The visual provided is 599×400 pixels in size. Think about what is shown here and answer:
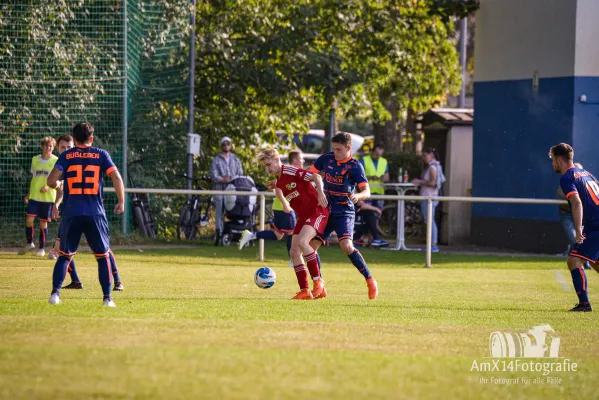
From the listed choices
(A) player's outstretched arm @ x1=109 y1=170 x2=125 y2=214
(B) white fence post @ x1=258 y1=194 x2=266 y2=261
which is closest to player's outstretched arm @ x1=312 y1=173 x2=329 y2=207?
Answer: (A) player's outstretched arm @ x1=109 y1=170 x2=125 y2=214

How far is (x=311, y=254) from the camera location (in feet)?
39.9

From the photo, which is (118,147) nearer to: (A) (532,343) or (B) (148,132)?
(B) (148,132)

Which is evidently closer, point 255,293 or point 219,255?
point 255,293

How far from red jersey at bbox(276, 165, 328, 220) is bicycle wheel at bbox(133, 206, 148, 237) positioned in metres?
9.53

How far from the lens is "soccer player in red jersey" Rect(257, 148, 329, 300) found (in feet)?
39.8

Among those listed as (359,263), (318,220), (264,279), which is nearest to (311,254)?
(318,220)

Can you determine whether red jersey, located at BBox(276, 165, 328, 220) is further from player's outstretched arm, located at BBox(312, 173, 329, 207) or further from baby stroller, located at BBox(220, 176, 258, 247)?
baby stroller, located at BBox(220, 176, 258, 247)

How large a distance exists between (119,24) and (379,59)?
7485mm

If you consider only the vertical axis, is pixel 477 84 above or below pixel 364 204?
above

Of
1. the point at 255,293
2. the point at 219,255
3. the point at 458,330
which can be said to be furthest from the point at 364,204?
the point at 458,330

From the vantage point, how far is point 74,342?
777cm

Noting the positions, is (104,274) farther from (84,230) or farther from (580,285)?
(580,285)

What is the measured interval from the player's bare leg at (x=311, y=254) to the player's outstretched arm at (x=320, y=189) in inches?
16.9

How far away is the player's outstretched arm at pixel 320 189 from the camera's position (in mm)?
11528
